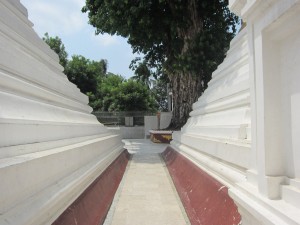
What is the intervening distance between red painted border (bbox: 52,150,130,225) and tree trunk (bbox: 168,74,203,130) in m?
7.25

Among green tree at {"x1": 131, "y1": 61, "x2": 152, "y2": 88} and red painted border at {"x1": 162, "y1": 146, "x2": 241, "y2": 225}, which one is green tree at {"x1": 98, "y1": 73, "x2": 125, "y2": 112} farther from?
red painted border at {"x1": 162, "y1": 146, "x2": 241, "y2": 225}

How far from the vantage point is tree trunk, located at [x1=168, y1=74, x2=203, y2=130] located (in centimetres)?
1194

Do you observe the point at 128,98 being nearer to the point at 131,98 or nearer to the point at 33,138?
the point at 131,98

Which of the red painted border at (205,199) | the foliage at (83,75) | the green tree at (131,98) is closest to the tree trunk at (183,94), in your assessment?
the red painted border at (205,199)

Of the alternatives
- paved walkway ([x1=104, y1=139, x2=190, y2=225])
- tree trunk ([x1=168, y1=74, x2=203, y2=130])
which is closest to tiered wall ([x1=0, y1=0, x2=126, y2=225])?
paved walkway ([x1=104, y1=139, x2=190, y2=225])

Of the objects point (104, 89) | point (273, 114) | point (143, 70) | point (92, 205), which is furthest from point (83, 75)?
point (273, 114)

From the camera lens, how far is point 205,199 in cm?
359

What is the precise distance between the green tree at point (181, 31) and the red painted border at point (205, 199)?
235 inches

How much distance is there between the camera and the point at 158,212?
3.98 meters

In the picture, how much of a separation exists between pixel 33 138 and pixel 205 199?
1.75 metres

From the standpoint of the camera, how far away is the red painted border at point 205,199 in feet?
9.40

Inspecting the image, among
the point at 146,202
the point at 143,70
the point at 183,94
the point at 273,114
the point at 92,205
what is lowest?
the point at 146,202

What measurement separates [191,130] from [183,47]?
583cm

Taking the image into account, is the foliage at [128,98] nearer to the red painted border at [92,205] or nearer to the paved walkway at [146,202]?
the paved walkway at [146,202]
